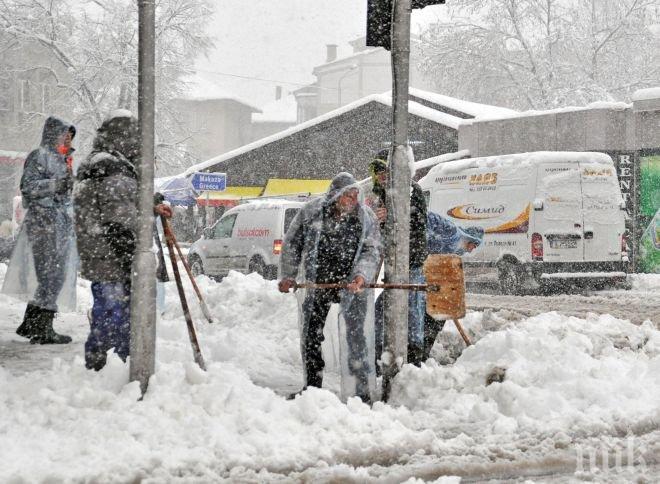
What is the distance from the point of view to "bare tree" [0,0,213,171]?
114 ft

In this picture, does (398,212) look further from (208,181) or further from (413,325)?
(208,181)

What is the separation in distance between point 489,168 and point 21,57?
31.8 meters

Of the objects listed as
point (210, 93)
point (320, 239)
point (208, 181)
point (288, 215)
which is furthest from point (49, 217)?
point (210, 93)

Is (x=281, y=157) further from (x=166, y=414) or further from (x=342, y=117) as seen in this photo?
(x=166, y=414)

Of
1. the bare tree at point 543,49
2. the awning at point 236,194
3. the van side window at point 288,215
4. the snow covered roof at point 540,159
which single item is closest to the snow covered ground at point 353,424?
the snow covered roof at point 540,159

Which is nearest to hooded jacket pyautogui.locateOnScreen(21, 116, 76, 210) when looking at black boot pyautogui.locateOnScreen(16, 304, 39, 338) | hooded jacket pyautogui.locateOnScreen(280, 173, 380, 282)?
black boot pyautogui.locateOnScreen(16, 304, 39, 338)

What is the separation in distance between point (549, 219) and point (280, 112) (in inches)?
2622

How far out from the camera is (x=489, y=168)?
15500mm

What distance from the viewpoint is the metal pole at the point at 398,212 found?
20.2ft

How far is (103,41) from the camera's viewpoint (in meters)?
36.3

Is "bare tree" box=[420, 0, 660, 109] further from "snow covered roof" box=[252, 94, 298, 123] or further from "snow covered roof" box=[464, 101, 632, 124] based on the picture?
"snow covered roof" box=[252, 94, 298, 123]

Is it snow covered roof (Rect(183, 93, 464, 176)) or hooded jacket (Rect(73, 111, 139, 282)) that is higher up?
snow covered roof (Rect(183, 93, 464, 176))

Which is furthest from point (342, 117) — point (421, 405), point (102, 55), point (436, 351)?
point (421, 405)

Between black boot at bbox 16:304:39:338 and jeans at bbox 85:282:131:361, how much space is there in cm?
222
